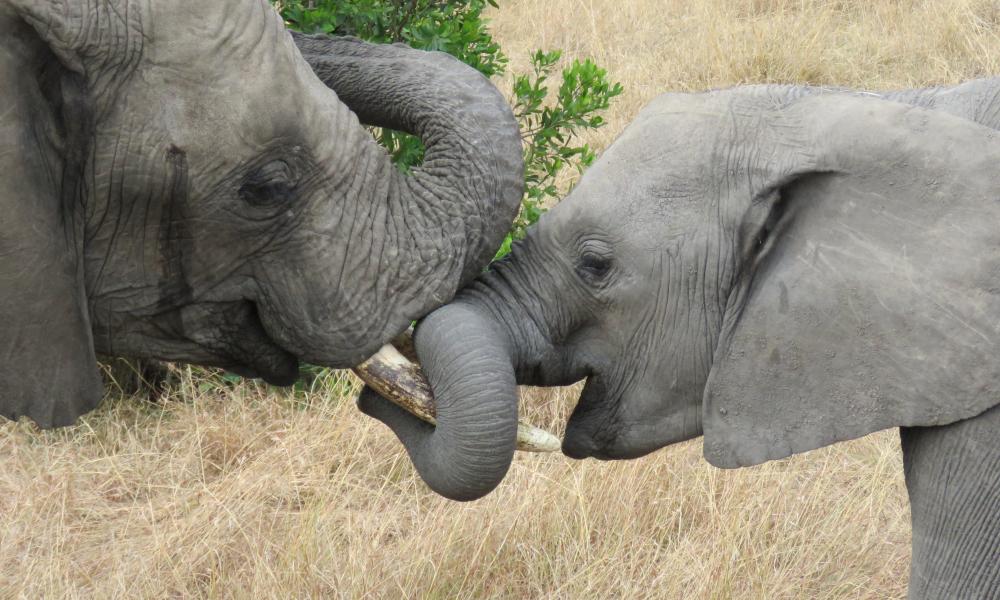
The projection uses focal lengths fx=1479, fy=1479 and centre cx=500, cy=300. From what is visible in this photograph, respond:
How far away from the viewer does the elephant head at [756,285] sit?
2.46 metres

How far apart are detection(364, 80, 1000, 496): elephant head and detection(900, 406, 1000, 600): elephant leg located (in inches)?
1.9

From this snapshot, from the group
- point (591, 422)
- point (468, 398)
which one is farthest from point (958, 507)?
point (468, 398)

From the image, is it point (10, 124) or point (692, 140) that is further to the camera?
point (692, 140)

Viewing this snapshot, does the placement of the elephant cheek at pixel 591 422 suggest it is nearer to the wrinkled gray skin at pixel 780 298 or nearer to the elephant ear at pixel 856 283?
the wrinkled gray skin at pixel 780 298

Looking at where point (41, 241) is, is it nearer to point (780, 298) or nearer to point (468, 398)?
point (468, 398)

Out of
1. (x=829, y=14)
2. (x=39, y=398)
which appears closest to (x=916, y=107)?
(x=39, y=398)

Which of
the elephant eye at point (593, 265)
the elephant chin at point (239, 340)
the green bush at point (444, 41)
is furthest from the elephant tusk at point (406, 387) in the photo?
the green bush at point (444, 41)

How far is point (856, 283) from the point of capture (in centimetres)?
252

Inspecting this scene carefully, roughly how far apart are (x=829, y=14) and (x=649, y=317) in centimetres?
575

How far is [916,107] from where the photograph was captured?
99.9 inches

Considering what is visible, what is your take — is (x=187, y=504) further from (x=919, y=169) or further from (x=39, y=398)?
(x=919, y=169)

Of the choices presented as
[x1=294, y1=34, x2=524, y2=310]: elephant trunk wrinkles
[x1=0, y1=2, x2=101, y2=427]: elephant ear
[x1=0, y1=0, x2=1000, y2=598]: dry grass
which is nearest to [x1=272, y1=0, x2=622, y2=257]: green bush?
[x1=0, y1=0, x2=1000, y2=598]: dry grass

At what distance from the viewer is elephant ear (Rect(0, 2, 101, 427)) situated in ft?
8.10

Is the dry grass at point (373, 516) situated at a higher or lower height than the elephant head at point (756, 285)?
lower
